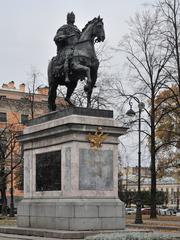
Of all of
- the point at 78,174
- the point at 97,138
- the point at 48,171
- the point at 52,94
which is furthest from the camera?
the point at 52,94

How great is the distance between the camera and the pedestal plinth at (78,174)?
63.9 ft

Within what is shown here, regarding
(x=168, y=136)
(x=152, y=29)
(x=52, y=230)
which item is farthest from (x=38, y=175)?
(x=168, y=136)

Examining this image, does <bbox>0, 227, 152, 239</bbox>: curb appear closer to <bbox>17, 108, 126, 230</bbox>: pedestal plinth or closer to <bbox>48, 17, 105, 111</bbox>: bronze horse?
<bbox>17, 108, 126, 230</bbox>: pedestal plinth

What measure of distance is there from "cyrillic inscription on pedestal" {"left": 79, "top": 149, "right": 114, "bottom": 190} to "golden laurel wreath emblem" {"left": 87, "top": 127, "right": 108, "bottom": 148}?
0.23 metres

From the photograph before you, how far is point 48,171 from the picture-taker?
21.0 m

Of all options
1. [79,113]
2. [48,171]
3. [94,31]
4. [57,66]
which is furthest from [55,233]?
[94,31]

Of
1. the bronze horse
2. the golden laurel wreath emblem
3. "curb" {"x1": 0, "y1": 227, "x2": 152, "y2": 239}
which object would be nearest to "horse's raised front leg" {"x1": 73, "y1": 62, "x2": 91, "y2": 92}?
the bronze horse

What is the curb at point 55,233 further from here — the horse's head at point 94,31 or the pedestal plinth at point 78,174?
the horse's head at point 94,31

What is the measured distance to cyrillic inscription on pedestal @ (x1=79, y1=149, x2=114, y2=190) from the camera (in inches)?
777

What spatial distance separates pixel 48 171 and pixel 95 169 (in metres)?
1.94

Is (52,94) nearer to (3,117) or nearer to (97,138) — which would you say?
(97,138)

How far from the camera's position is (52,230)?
19.5 meters

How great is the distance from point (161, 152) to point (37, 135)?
3443 centimetres

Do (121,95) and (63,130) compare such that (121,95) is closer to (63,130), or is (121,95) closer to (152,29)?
(152,29)
